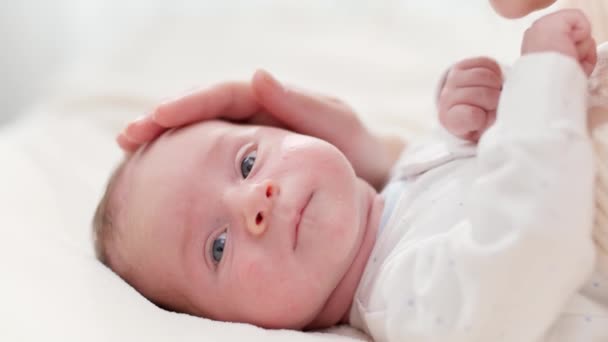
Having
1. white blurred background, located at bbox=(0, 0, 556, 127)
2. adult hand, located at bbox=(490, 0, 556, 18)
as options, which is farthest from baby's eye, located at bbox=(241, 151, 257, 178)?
white blurred background, located at bbox=(0, 0, 556, 127)

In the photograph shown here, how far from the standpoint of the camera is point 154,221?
0.98 m

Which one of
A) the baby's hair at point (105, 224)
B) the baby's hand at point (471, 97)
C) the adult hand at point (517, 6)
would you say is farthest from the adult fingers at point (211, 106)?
the adult hand at point (517, 6)

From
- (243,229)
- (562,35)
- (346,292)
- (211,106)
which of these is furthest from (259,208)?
(562,35)

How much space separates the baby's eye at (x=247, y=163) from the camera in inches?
40.2

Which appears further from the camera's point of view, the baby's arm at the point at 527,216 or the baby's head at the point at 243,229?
the baby's head at the point at 243,229

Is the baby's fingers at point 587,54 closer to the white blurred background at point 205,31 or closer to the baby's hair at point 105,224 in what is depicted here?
the baby's hair at point 105,224

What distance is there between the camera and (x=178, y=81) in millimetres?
1787

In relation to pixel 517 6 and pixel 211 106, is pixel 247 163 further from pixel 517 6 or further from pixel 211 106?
pixel 517 6

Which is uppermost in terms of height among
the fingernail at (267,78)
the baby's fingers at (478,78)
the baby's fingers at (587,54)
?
the baby's fingers at (587,54)

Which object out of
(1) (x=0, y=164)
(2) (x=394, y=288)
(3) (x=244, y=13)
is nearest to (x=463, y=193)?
(2) (x=394, y=288)

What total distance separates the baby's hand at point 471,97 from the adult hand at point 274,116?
322 mm

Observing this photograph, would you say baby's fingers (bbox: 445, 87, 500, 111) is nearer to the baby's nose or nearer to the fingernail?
the baby's nose

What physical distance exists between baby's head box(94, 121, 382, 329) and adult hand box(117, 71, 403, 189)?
0.07 metres

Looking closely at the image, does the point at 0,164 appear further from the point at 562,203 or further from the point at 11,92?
the point at 562,203
